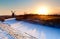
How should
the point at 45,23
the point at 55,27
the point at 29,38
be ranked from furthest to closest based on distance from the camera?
the point at 45,23 → the point at 55,27 → the point at 29,38

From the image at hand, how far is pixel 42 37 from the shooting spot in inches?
205

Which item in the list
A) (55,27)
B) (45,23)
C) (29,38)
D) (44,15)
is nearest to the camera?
(29,38)

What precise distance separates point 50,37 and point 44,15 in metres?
4.56

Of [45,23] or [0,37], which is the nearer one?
[0,37]

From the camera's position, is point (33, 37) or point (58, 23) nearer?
point (33, 37)

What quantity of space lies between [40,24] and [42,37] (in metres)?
2.40

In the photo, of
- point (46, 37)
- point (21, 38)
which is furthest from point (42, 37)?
point (21, 38)

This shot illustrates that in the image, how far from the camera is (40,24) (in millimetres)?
7566

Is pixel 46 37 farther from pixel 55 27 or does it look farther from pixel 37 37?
pixel 55 27

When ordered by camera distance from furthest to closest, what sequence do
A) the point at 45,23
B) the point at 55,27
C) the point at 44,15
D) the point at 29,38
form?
the point at 44,15 → the point at 45,23 → the point at 55,27 → the point at 29,38

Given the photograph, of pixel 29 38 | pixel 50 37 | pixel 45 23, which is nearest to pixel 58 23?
pixel 45 23

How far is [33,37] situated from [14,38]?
77 cm

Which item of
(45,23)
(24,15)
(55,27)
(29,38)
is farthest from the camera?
(24,15)

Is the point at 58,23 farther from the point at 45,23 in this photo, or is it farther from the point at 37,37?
the point at 37,37
